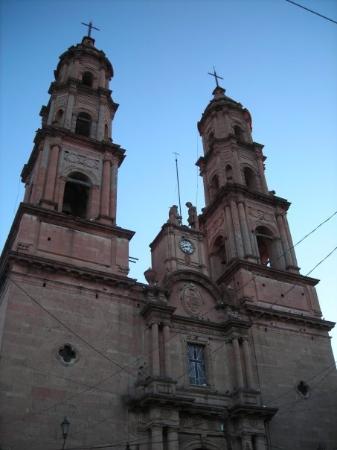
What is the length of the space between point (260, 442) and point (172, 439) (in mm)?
4140

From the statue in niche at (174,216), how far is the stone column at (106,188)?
3.47 metres

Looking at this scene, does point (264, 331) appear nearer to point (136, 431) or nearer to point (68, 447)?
point (136, 431)

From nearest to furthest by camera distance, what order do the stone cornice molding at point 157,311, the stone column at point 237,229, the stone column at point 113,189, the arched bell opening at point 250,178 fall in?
the stone cornice molding at point 157,311 < the stone column at point 113,189 < the stone column at point 237,229 < the arched bell opening at point 250,178

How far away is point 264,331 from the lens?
1087 inches

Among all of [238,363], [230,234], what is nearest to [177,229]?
[230,234]

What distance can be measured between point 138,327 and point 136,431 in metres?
4.62

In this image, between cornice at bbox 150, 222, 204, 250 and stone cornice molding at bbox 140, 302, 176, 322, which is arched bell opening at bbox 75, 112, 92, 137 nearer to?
cornice at bbox 150, 222, 204, 250

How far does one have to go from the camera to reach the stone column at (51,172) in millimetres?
26980

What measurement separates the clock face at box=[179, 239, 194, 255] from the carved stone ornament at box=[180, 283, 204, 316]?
2.11 metres

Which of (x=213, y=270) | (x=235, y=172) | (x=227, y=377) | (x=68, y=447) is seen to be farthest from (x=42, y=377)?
(x=235, y=172)

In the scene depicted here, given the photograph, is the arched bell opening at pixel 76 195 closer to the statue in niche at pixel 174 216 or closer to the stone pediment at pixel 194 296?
the statue in niche at pixel 174 216

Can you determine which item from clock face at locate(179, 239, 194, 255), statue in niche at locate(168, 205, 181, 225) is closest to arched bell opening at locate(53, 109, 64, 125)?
statue in niche at locate(168, 205, 181, 225)

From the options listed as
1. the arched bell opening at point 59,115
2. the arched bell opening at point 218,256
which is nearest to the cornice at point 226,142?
the arched bell opening at point 218,256

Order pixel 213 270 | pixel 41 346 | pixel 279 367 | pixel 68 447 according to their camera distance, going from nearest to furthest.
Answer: pixel 68 447 → pixel 41 346 → pixel 279 367 → pixel 213 270
